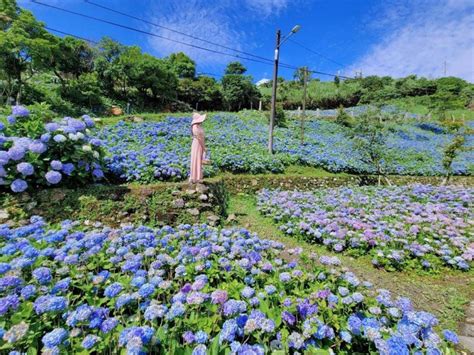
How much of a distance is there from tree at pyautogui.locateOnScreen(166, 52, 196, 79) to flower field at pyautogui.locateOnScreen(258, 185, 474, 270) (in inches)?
1228

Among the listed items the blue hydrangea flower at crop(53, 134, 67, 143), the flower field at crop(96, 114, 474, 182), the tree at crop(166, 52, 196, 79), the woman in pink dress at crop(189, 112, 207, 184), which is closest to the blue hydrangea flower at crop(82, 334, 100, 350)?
the blue hydrangea flower at crop(53, 134, 67, 143)

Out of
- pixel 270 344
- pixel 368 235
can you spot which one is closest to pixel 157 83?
pixel 368 235

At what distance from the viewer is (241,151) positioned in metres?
10.2

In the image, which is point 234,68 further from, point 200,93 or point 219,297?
point 219,297

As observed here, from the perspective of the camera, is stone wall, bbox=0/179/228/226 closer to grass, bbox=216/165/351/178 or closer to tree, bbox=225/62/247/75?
grass, bbox=216/165/351/178

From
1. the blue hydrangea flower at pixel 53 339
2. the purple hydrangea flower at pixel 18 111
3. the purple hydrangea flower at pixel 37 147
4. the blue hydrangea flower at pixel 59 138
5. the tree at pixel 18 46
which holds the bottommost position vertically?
the blue hydrangea flower at pixel 53 339

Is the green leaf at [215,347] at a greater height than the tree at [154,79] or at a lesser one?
lesser

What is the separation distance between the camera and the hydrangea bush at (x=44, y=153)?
142 inches

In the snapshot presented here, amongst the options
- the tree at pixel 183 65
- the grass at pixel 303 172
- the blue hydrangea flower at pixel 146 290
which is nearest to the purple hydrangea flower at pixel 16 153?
the blue hydrangea flower at pixel 146 290

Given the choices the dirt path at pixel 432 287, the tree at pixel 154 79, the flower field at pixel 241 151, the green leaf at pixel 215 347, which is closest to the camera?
the green leaf at pixel 215 347

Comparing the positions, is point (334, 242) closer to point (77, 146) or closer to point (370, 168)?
point (77, 146)

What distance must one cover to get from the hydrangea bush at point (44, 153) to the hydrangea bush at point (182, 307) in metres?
1.56

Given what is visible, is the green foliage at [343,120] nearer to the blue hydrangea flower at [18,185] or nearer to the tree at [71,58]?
the blue hydrangea flower at [18,185]

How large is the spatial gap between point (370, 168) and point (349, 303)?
11069 mm
